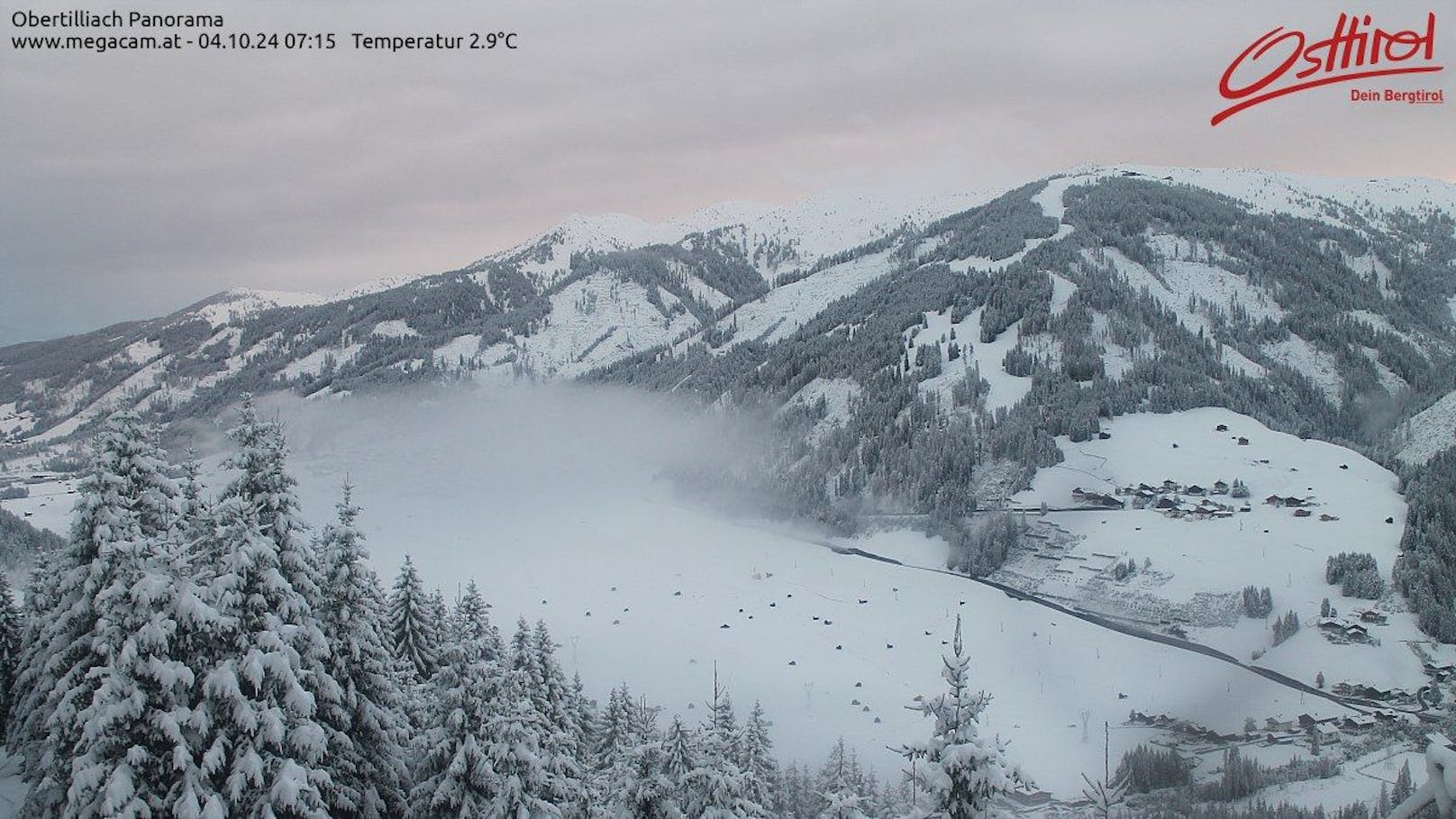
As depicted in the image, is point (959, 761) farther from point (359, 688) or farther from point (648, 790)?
point (359, 688)

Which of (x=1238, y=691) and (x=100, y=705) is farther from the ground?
(x=100, y=705)

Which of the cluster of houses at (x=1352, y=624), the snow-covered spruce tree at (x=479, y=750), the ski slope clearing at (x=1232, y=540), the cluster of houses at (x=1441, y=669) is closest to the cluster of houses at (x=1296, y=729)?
the ski slope clearing at (x=1232, y=540)

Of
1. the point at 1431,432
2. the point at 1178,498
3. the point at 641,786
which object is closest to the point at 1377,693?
the point at 1178,498

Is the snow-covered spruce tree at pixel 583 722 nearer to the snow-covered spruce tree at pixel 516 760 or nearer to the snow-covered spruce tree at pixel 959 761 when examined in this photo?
the snow-covered spruce tree at pixel 516 760

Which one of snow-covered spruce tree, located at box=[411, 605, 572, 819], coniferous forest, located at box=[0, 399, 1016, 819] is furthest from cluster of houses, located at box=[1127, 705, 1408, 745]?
snow-covered spruce tree, located at box=[411, 605, 572, 819]

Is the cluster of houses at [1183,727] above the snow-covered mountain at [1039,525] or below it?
below

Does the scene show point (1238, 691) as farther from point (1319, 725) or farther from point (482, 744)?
point (482, 744)

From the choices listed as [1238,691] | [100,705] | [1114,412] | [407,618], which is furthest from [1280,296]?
[100,705]
